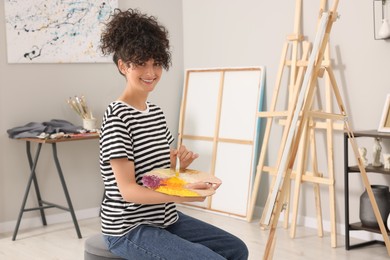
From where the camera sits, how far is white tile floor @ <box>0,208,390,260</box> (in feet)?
12.1

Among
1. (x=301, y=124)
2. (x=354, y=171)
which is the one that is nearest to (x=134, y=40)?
(x=301, y=124)

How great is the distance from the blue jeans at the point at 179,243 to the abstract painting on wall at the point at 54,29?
2.81m

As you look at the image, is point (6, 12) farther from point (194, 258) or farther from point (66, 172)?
point (194, 258)

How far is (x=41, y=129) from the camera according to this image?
4375 mm

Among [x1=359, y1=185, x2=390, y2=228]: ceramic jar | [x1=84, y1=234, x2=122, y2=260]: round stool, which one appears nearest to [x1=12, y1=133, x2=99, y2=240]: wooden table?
[x1=359, y1=185, x2=390, y2=228]: ceramic jar

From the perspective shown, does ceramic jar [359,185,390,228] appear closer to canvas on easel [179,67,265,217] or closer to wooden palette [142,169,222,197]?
canvas on easel [179,67,265,217]

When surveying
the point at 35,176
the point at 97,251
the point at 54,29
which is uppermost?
the point at 54,29

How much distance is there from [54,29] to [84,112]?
68 cm

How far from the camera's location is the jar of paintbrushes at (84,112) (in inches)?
182

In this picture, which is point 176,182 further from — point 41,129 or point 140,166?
point 41,129

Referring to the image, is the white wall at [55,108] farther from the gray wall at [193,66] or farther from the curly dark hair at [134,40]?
the curly dark hair at [134,40]

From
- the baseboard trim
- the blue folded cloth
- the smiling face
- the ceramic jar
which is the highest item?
the smiling face

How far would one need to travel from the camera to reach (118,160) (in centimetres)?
199

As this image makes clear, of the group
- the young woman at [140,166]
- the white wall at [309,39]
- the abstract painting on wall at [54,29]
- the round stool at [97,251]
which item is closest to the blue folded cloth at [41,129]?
the abstract painting on wall at [54,29]
